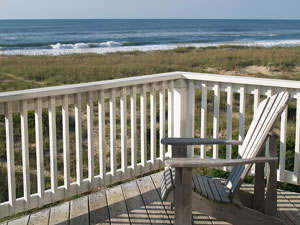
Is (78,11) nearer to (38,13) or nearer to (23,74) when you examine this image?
(38,13)

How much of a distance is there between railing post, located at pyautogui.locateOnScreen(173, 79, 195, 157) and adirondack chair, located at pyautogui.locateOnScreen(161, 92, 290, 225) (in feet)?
3.79

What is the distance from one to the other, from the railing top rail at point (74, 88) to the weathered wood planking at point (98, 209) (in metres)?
0.86

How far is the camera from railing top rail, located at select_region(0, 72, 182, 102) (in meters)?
2.89

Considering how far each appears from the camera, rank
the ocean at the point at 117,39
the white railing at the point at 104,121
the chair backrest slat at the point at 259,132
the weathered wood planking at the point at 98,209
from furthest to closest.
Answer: the ocean at the point at 117,39, the weathered wood planking at the point at 98,209, the white railing at the point at 104,121, the chair backrest slat at the point at 259,132

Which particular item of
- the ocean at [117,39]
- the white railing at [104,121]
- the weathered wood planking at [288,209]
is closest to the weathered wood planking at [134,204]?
the white railing at [104,121]

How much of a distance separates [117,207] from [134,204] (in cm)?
14

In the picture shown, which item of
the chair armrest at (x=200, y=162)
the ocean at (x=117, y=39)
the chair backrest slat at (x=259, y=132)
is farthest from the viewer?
the ocean at (x=117, y=39)

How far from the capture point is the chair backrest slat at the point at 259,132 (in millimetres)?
2584

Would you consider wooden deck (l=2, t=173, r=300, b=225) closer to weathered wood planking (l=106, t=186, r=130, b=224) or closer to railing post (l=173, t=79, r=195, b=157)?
weathered wood planking (l=106, t=186, r=130, b=224)

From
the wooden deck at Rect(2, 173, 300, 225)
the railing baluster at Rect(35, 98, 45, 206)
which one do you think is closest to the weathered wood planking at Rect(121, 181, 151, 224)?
the wooden deck at Rect(2, 173, 300, 225)

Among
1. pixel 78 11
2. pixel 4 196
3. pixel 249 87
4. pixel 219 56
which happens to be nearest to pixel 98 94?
pixel 249 87

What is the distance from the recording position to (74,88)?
3201 mm

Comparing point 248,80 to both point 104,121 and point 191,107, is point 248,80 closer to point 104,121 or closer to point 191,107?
point 191,107

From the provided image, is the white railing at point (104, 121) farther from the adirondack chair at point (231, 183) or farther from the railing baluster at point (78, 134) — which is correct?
the adirondack chair at point (231, 183)
